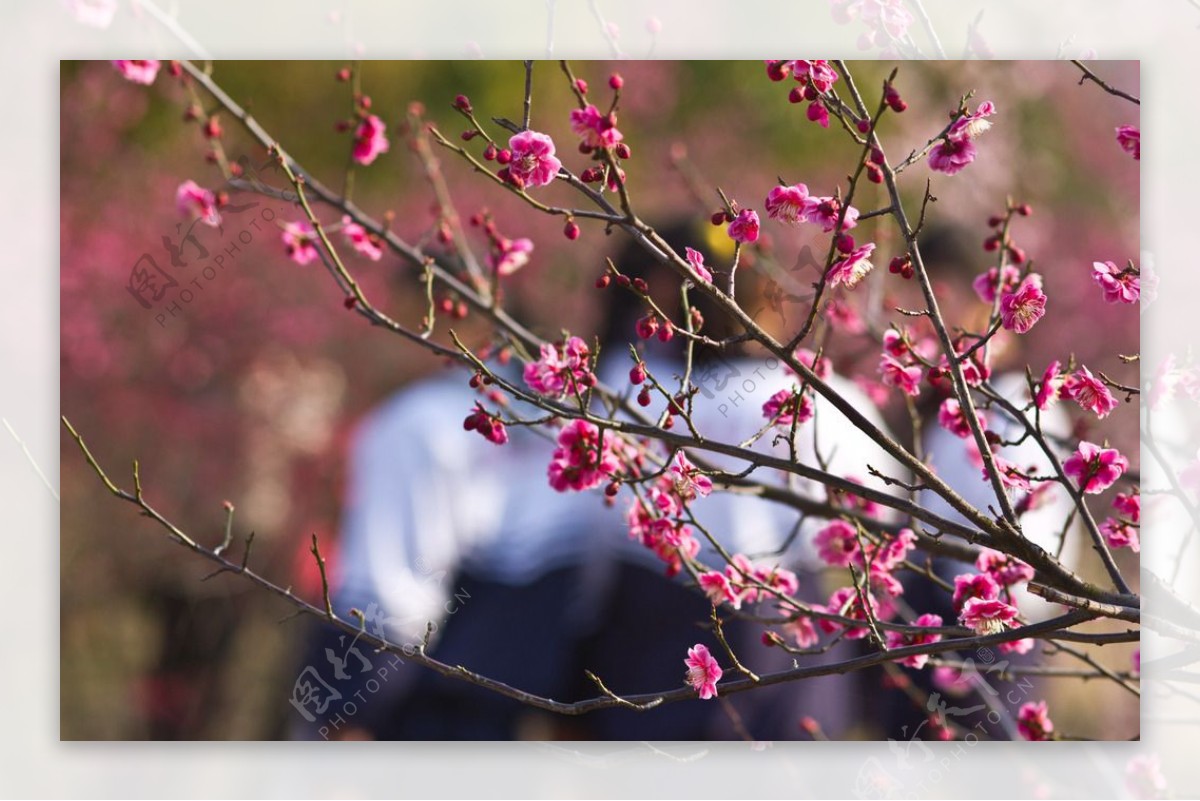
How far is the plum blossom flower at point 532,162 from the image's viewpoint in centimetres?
101

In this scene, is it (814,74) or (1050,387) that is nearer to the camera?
(814,74)

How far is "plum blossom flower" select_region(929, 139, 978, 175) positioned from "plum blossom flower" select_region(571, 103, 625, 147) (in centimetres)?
27

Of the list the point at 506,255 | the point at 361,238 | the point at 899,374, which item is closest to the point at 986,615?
the point at 899,374

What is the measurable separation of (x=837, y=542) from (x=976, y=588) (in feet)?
0.65

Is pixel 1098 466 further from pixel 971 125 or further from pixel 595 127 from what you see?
pixel 595 127

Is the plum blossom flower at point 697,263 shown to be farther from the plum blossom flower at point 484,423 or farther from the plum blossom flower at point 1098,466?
the plum blossom flower at point 1098,466

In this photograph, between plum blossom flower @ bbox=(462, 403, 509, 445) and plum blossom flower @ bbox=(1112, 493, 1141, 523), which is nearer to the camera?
plum blossom flower @ bbox=(462, 403, 509, 445)

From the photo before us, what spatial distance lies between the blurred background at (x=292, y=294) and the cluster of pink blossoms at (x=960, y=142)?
5.44ft

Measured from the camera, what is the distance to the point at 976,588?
1197 mm

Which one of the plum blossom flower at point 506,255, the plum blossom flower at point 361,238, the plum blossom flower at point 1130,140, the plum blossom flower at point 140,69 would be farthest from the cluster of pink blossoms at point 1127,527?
the plum blossom flower at point 140,69

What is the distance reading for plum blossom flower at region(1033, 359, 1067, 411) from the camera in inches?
43.9

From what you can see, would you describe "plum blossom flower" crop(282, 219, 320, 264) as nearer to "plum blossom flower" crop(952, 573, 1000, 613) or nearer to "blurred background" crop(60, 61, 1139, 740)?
"plum blossom flower" crop(952, 573, 1000, 613)

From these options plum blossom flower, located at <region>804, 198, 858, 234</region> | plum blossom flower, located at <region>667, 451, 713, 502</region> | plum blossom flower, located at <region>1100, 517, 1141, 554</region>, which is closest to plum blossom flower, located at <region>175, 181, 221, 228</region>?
plum blossom flower, located at <region>667, 451, 713, 502</region>

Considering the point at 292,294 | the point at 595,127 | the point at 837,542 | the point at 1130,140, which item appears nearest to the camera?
the point at 595,127
